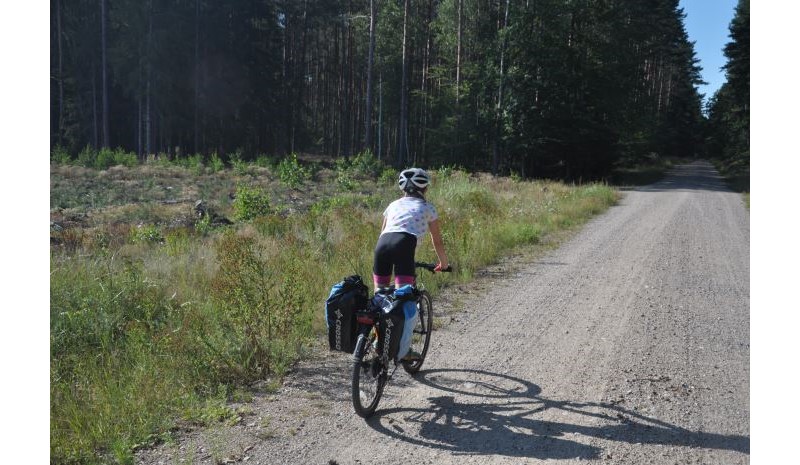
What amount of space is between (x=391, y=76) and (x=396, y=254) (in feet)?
148

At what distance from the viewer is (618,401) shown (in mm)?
4730

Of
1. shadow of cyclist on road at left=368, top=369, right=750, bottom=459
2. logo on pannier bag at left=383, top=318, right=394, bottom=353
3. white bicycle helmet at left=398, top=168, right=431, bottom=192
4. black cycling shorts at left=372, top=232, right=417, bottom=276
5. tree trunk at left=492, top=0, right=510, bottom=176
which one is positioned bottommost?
shadow of cyclist on road at left=368, top=369, right=750, bottom=459

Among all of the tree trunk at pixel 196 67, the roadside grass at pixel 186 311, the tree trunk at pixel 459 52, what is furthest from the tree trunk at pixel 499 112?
the roadside grass at pixel 186 311

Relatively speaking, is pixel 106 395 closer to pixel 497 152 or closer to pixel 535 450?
pixel 535 450

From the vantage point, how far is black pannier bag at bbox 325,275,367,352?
4.29 meters

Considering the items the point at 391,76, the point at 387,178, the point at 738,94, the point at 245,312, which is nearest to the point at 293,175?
the point at 387,178

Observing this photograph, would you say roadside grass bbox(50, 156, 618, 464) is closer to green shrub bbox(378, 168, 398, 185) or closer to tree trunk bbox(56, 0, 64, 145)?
green shrub bbox(378, 168, 398, 185)

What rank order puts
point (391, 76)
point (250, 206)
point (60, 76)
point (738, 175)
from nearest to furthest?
point (250, 206)
point (738, 175)
point (60, 76)
point (391, 76)

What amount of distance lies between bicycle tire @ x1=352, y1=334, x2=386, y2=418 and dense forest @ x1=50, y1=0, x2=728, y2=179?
31255mm

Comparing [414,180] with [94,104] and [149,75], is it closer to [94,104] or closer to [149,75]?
[149,75]

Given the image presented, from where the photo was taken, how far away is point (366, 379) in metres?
4.43

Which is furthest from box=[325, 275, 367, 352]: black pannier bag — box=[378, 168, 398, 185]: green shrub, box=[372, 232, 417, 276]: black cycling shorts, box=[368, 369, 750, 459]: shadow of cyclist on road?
box=[378, 168, 398, 185]: green shrub

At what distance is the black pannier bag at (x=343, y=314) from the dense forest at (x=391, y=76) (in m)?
31.3

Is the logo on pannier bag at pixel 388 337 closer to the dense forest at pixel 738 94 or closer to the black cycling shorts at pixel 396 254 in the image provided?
the black cycling shorts at pixel 396 254
